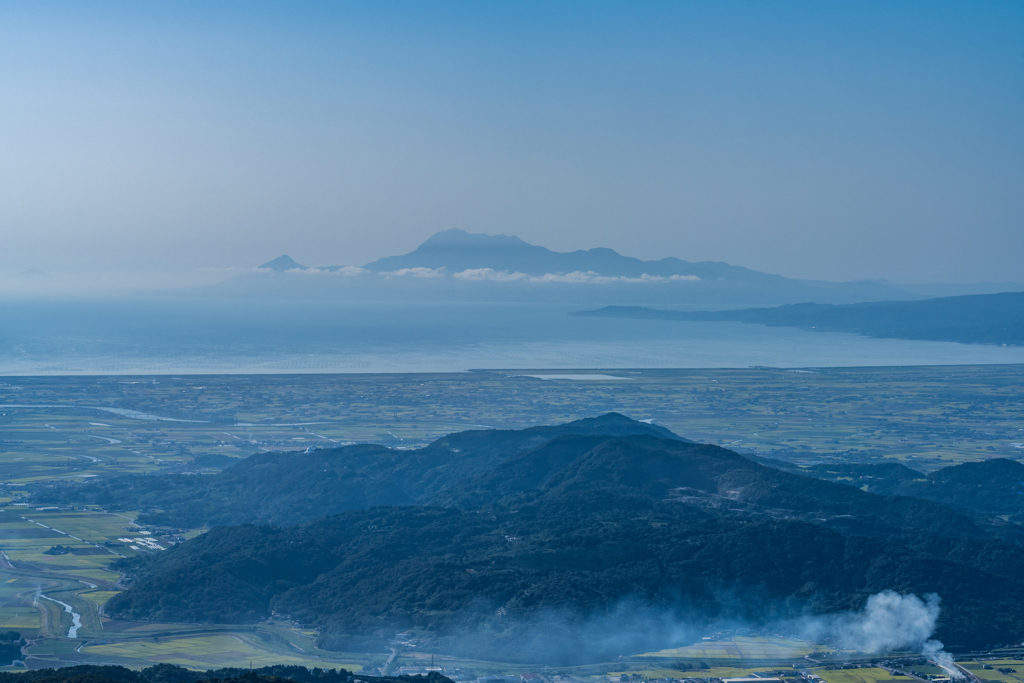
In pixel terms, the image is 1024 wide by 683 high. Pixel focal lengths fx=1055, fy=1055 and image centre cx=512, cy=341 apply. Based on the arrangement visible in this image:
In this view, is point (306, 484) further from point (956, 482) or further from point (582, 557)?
point (956, 482)

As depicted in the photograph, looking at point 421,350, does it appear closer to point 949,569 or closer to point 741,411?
point 741,411

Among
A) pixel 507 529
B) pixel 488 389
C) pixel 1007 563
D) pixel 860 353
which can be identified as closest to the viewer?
pixel 1007 563

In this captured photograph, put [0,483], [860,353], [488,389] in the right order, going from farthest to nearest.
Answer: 1. [860,353]
2. [488,389]
3. [0,483]

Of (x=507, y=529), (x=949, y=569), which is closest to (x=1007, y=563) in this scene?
(x=949, y=569)

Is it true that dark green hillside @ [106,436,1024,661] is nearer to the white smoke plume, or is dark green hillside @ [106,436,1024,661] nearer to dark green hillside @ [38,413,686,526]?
the white smoke plume

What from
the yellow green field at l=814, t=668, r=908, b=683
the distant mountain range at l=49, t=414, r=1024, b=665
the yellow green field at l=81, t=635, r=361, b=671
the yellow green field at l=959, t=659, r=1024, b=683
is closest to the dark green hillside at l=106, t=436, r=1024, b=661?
the distant mountain range at l=49, t=414, r=1024, b=665

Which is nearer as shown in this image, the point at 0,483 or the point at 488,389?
the point at 0,483

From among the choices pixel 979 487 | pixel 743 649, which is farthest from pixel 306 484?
pixel 979 487
